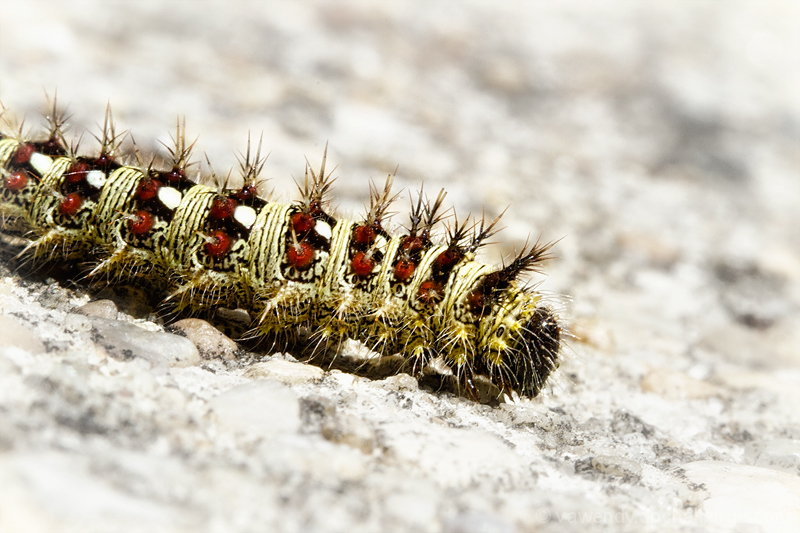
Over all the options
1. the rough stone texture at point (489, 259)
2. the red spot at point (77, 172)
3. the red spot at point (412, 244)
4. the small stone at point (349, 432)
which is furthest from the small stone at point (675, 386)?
the red spot at point (77, 172)

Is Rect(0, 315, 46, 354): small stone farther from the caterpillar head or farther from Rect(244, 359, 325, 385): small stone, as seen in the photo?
the caterpillar head

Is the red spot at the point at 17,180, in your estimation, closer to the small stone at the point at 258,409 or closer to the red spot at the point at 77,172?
the red spot at the point at 77,172

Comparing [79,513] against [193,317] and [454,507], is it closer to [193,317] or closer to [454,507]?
[454,507]

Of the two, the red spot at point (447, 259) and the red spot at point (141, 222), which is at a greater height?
the red spot at point (447, 259)

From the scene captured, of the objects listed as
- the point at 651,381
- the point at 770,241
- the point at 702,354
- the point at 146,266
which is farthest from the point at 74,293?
the point at 770,241

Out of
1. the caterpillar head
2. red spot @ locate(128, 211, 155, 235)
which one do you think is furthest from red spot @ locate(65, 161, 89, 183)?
the caterpillar head

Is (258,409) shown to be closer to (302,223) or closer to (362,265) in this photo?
(362,265)
